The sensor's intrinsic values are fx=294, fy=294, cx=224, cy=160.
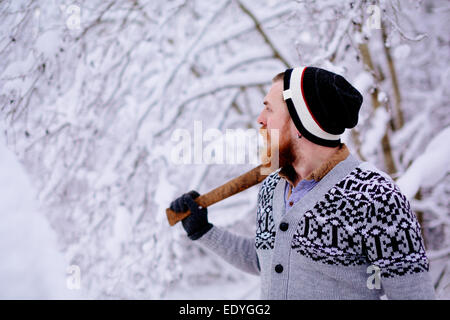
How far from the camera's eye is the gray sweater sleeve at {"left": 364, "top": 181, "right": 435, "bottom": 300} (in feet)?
3.05

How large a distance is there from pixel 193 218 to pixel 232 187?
10.0 inches

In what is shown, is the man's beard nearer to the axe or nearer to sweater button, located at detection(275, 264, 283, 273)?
the axe

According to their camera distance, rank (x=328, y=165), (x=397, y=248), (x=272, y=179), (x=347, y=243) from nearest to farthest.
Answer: (x=397, y=248), (x=347, y=243), (x=328, y=165), (x=272, y=179)

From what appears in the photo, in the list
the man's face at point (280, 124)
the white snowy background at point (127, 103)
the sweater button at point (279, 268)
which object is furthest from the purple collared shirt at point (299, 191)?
the white snowy background at point (127, 103)

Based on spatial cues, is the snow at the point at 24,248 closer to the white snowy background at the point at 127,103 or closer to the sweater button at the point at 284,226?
the white snowy background at the point at 127,103

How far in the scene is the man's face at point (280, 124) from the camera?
1234mm

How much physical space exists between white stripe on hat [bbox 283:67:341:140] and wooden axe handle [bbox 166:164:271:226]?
12.0 inches

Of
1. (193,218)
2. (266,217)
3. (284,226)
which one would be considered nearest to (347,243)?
(284,226)

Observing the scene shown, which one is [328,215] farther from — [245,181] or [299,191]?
[245,181]

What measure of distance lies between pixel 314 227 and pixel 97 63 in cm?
225

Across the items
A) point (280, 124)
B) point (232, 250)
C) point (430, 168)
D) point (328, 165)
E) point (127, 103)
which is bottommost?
point (232, 250)

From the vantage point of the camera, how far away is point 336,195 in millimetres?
1092

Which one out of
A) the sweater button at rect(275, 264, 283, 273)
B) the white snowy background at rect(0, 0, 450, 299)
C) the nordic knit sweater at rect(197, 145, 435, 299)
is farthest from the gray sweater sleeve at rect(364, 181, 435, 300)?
the white snowy background at rect(0, 0, 450, 299)

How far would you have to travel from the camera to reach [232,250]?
148 centimetres
